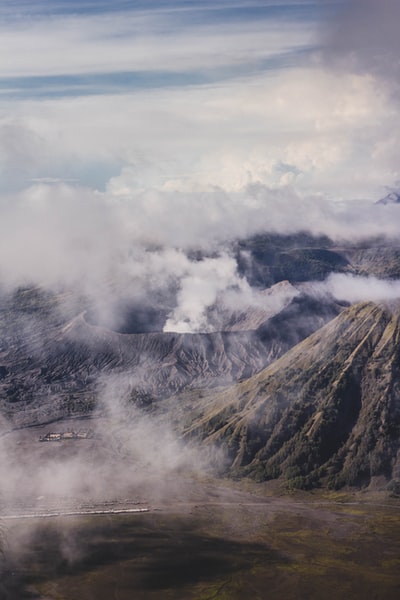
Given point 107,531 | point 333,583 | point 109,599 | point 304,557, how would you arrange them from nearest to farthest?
point 109,599, point 333,583, point 304,557, point 107,531

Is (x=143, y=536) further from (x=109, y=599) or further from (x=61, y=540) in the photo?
(x=109, y=599)

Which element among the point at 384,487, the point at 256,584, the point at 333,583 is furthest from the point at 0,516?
the point at 384,487

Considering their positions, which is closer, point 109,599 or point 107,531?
point 109,599

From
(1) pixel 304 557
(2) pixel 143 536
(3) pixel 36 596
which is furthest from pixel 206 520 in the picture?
(3) pixel 36 596

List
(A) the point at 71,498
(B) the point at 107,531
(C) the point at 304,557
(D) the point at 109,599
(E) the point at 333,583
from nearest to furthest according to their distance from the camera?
(D) the point at 109,599
(E) the point at 333,583
(C) the point at 304,557
(B) the point at 107,531
(A) the point at 71,498

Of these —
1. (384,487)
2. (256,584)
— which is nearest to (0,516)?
(256,584)

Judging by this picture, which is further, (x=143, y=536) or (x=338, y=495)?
(x=338, y=495)

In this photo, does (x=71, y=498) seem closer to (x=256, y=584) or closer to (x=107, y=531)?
(x=107, y=531)

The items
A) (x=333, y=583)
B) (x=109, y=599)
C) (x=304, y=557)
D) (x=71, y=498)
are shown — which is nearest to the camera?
(x=109, y=599)

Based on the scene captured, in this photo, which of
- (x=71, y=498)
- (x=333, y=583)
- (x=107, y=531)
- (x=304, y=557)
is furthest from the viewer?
(x=71, y=498)
